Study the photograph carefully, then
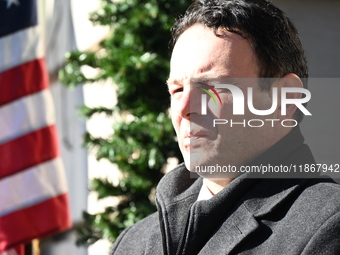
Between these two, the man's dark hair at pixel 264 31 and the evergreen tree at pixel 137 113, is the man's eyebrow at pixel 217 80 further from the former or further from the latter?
the evergreen tree at pixel 137 113

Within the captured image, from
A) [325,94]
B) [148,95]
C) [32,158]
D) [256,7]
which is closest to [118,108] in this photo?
[148,95]

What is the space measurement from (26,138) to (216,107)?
3106 millimetres

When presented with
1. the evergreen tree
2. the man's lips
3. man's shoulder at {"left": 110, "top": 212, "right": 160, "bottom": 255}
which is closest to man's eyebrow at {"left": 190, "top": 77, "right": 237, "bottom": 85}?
the man's lips

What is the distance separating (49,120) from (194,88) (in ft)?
10.4

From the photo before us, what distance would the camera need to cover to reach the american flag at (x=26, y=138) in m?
4.72

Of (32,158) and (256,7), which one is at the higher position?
(256,7)

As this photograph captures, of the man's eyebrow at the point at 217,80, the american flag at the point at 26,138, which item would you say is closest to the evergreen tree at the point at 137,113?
the american flag at the point at 26,138

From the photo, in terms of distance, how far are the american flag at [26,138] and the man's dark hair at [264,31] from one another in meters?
2.94

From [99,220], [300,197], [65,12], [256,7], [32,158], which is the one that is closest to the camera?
[300,197]

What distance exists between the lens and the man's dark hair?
2.01m

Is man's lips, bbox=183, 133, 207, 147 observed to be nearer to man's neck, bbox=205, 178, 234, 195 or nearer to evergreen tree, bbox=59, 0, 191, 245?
man's neck, bbox=205, 178, 234, 195

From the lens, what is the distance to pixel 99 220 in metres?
3.87

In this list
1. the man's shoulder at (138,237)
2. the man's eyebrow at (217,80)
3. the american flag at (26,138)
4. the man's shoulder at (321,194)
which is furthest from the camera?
the american flag at (26,138)

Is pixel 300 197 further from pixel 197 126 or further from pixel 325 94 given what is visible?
pixel 325 94
